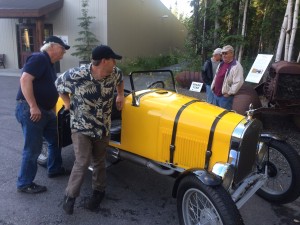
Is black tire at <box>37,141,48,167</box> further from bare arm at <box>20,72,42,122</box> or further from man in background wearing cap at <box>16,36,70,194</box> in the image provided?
bare arm at <box>20,72,42,122</box>

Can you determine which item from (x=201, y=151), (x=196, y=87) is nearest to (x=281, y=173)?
(x=201, y=151)

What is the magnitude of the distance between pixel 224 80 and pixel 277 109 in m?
1.23

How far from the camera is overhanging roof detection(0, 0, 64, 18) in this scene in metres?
14.3

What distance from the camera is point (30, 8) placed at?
14.5 metres

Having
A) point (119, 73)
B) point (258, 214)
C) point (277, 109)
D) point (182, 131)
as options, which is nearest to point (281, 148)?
point (258, 214)

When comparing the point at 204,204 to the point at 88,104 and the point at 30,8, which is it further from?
the point at 30,8

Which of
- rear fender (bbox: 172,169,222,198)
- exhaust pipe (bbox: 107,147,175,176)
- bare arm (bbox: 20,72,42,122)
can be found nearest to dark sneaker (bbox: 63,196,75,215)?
exhaust pipe (bbox: 107,147,175,176)

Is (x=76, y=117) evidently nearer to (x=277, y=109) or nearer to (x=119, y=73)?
(x=119, y=73)

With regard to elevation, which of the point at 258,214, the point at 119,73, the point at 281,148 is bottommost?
the point at 258,214

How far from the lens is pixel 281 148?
342 cm

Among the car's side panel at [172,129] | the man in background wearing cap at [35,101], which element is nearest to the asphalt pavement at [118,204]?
the man in background wearing cap at [35,101]

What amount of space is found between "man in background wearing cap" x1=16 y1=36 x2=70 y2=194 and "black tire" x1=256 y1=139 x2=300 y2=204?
99.3 inches

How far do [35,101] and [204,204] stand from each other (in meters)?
2.10

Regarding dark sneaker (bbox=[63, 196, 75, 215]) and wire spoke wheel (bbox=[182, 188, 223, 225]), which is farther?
dark sneaker (bbox=[63, 196, 75, 215])
